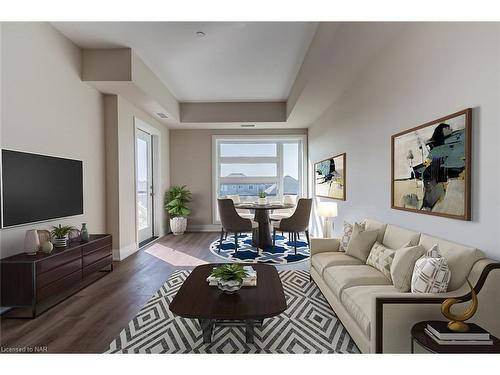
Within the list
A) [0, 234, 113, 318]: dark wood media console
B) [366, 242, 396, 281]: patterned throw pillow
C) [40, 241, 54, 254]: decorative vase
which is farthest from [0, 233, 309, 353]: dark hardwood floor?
[366, 242, 396, 281]: patterned throw pillow

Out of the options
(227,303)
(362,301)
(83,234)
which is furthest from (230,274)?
(83,234)

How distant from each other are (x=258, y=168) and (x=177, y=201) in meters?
2.34

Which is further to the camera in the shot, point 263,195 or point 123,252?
point 263,195

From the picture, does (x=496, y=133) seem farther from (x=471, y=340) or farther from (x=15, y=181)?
(x=15, y=181)

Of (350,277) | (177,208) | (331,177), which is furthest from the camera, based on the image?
(177,208)

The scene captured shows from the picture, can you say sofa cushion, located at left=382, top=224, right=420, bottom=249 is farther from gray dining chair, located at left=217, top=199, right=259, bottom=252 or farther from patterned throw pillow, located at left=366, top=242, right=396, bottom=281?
gray dining chair, located at left=217, top=199, right=259, bottom=252

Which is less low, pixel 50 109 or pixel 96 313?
pixel 50 109

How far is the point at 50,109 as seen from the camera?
10.8 ft

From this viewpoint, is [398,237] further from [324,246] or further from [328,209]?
[328,209]

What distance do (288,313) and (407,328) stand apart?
1.22m

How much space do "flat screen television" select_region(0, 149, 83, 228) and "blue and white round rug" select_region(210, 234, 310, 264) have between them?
2.41 m

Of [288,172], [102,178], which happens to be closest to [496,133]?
[102,178]

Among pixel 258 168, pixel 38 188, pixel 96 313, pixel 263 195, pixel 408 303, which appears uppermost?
pixel 258 168

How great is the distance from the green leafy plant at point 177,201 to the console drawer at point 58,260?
3505mm
